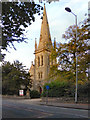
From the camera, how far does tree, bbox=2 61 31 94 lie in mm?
37719

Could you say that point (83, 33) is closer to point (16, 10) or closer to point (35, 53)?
point (16, 10)

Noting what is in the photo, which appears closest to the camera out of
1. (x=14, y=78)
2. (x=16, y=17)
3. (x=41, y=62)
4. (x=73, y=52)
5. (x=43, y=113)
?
(x=16, y=17)

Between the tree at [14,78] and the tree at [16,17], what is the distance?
27653mm

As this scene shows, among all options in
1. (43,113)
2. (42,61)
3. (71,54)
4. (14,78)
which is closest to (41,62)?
(42,61)

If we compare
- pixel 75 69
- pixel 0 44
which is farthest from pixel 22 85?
pixel 0 44

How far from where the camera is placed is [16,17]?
9602mm

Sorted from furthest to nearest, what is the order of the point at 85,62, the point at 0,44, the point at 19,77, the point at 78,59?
the point at 19,77, the point at 78,59, the point at 85,62, the point at 0,44

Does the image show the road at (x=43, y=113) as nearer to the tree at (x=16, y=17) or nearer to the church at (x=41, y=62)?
the tree at (x=16, y=17)

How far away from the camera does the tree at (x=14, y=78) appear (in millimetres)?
37719

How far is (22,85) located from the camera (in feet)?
133

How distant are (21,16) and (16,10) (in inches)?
20.8

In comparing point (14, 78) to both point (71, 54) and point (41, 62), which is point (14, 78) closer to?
point (71, 54)

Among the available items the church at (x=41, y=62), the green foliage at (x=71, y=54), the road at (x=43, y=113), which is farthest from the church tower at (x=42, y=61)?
the road at (x=43, y=113)

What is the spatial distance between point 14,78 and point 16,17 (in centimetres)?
2876
